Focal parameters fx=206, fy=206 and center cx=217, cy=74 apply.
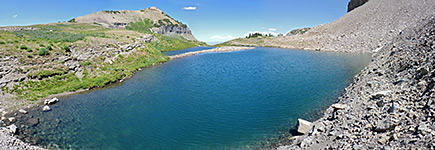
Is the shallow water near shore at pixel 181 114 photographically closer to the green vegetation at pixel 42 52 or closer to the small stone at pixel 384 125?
the small stone at pixel 384 125

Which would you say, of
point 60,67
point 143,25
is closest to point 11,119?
point 60,67

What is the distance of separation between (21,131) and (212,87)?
65.0ft

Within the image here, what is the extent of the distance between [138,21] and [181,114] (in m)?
158

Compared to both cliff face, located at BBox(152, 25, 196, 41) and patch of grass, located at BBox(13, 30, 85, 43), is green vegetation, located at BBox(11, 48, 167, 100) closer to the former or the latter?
patch of grass, located at BBox(13, 30, 85, 43)

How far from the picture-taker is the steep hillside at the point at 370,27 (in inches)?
2452

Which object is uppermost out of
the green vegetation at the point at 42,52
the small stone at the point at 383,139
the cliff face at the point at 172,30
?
the cliff face at the point at 172,30

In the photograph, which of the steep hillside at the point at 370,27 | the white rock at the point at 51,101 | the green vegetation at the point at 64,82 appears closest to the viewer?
the white rock at the point at 51,101

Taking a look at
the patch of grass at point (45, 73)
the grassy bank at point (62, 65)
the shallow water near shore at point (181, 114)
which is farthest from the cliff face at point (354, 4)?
the patch of grass at point (45, 73)

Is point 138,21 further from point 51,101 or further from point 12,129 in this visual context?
point 12,129

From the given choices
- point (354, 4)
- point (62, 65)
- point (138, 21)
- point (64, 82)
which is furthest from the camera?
point (138, 21)

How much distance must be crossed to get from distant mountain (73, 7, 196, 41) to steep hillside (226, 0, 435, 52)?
97.3 m

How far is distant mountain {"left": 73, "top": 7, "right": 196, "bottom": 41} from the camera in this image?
136375 mm

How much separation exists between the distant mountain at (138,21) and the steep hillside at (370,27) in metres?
97.3

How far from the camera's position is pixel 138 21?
525ft
